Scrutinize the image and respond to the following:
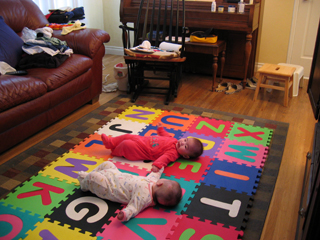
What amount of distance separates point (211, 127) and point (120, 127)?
0.81 meters

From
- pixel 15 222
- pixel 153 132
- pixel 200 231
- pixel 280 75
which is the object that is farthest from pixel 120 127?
pixel 280 75

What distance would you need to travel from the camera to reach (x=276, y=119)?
280 cm

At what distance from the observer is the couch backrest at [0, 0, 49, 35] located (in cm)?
286

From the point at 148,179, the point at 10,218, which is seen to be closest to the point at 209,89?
the point at 148,179

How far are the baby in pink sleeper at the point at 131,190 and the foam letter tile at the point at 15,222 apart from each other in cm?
33

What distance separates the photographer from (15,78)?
88.2 inches

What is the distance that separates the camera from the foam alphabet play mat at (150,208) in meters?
1.52

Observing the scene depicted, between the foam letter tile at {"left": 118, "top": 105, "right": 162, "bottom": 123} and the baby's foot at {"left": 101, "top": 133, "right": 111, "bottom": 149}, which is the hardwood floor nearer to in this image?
the foam letter tile at {"left": 118, "top": 105, "right": 162, "bottom": 123}

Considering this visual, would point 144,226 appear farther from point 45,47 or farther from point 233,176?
point 45,47

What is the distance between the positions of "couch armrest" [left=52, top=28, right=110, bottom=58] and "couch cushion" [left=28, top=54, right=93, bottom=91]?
9 centimetres

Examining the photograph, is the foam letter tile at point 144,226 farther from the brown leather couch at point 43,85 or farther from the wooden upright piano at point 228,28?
the wooden upright piano at point 228,28

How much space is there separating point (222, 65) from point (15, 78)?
95.0 inches

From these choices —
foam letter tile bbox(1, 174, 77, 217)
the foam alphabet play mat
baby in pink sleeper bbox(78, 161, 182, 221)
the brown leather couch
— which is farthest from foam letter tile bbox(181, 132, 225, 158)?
the brown leather couch

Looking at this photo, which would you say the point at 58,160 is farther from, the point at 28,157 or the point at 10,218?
the point at 10,218
